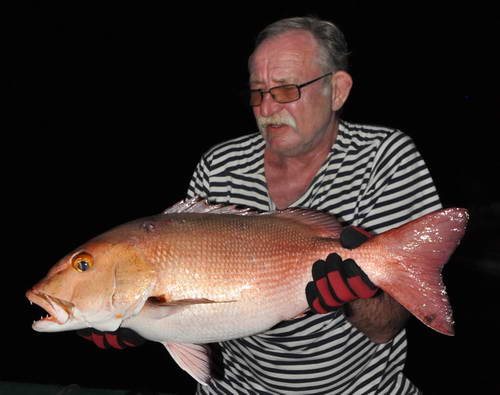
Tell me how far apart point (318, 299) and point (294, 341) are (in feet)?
1.38

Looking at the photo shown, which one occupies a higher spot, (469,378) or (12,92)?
(12,92)

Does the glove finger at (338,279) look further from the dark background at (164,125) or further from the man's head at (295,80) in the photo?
the dark background at (164,125)

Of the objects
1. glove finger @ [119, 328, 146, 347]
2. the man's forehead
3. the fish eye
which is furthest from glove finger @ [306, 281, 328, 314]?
the man's forehead

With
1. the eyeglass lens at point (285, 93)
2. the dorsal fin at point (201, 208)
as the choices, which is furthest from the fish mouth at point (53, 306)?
the eyeglass lens at point (285, 93)

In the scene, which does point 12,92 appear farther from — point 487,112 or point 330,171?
point 330,171

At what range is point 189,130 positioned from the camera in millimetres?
30000

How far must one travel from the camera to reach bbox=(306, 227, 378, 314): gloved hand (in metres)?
1.85

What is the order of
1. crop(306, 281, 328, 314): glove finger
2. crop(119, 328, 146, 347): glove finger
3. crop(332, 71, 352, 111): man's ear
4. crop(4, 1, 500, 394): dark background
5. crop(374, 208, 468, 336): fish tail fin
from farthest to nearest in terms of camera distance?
crop(4, 1, 500, 394): dark background → crop(332, 71, 352, 111): man's ear → crop(119, 328, 146, 347): glove finger → crop(306, 281, 328, 314): glove finger → crop(374, 208, 468, 336): fish tail fin

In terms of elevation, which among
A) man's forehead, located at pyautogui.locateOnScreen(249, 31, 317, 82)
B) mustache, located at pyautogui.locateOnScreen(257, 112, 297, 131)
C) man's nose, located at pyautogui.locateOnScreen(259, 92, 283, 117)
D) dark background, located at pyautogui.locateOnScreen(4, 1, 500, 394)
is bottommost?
dark background, located at pyautogui.locateOnScreen(4, 1, 500, 394)

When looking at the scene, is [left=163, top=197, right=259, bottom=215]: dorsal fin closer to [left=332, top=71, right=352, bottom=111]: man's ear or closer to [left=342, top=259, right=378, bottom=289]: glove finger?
[left=342, top=259, right=378, bottom=289]: glove finger

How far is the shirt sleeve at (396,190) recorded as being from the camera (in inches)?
87.0

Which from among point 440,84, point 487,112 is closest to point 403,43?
point 440,84

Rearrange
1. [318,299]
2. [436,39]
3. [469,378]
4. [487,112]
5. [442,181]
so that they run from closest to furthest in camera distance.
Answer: [318,299]
[469,378]
[442,181]
[487,112]
[436,39]

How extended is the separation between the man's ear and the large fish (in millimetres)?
844
